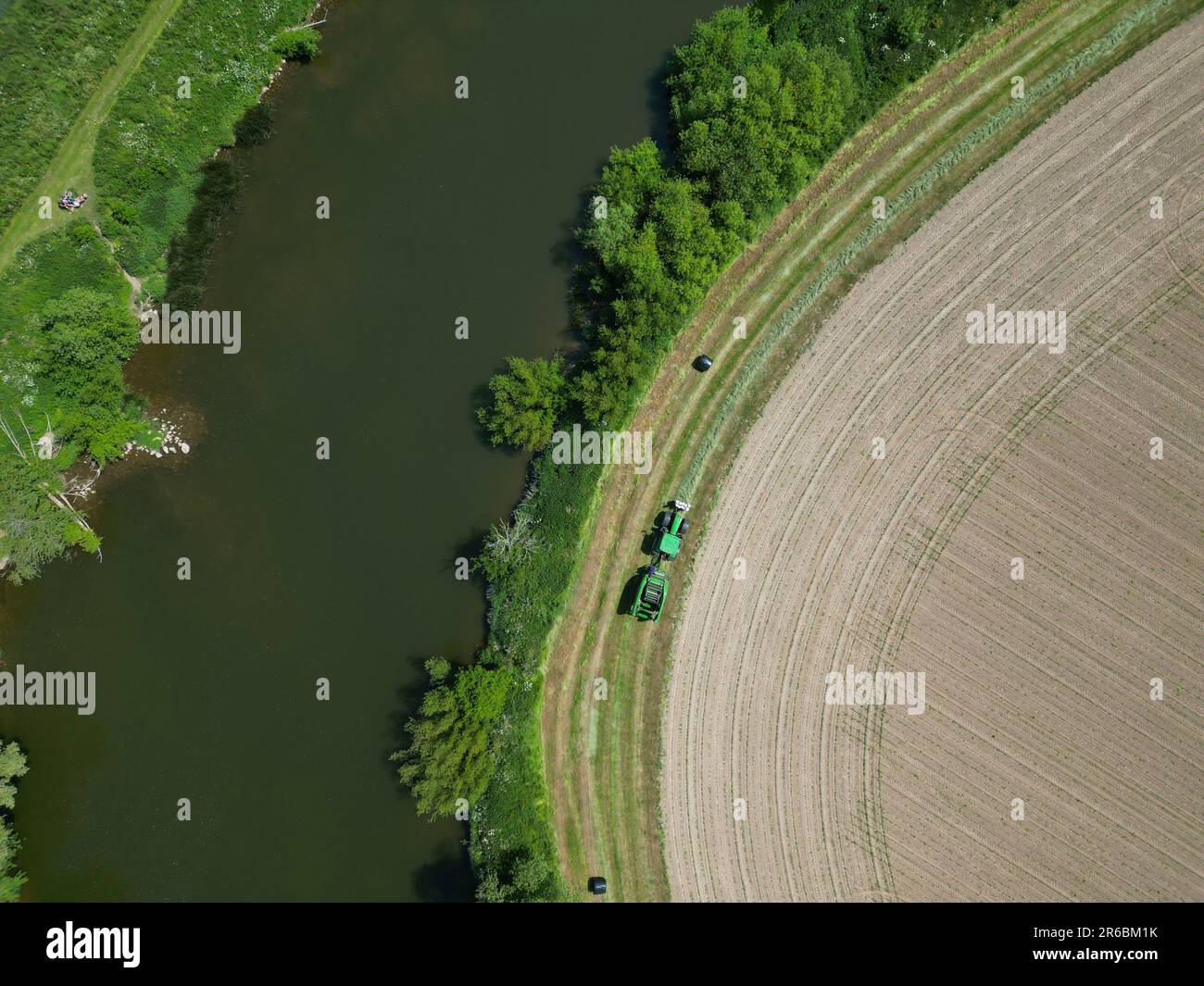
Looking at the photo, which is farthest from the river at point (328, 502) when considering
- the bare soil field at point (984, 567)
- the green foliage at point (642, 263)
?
the bare soil field at point (984, 567)

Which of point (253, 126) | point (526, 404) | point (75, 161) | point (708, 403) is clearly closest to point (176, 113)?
point (253, 126)

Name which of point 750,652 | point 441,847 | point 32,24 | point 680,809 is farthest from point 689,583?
point 32,24

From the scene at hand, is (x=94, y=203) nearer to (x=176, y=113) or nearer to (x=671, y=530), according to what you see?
(x=176, y=113)

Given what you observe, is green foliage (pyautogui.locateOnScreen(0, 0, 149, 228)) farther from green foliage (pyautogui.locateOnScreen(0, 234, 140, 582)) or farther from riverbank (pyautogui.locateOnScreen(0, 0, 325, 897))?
green foliage (pyautogui.locateOnScreen(0, 234, 140, 582))

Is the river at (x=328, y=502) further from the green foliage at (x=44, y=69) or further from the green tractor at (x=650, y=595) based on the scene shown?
the green foliage at (x=44, y=69)

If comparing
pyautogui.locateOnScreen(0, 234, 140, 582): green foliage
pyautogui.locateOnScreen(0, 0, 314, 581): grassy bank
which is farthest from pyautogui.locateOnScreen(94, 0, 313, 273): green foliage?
pyautogui.locateOnScreen(0, 234, 140, 582): green foliage
